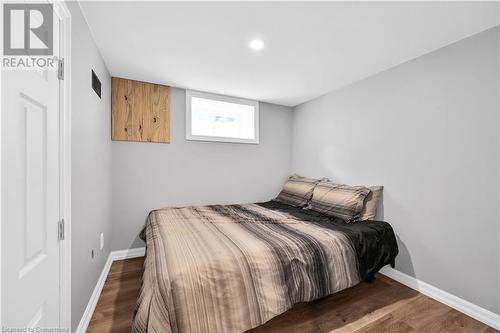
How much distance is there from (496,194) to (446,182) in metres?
0.31

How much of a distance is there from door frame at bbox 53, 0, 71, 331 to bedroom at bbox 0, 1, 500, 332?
1 cm

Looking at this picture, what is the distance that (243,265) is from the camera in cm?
134

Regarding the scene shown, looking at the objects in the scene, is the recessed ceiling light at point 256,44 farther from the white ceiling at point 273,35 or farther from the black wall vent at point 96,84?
the black wall vent at point 96,84

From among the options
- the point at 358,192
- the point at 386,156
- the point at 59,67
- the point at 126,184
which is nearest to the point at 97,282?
the point at 126,184

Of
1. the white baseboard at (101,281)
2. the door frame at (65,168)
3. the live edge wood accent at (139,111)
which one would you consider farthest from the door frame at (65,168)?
the live edge wood accent at (139,111)

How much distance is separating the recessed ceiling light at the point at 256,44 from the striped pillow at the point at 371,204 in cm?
199

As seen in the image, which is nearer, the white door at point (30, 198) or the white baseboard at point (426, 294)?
the white door at point (30, 198)

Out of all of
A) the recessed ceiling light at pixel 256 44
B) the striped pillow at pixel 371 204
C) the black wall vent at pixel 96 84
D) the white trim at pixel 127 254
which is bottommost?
the white trim at pixel 127 254

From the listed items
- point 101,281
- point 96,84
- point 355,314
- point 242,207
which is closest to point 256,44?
point 96,84

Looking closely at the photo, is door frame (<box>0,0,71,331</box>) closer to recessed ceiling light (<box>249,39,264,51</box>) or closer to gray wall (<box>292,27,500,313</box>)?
recessed ceiling light (<box>249,39,264,51</box>)

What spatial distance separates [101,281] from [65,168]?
4.88 ft

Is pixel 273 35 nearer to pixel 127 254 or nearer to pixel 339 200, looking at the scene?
pixel 339 200

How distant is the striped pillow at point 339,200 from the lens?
228 centimetres

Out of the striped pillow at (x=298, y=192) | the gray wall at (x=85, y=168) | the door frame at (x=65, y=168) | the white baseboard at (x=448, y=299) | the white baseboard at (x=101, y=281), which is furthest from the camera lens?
the striped pillow at (x=298, y=192)
